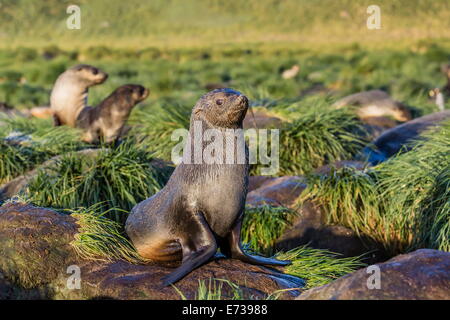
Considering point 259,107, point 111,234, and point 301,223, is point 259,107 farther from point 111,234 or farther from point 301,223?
point 111,234

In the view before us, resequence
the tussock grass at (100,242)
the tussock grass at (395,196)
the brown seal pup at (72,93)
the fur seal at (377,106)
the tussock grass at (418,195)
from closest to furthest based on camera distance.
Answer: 1. the tussock grass at (100,242)
2. the tussock grass at (418,195)
3. the tussock grass at (395,196)
4. the brown seal pup at (72,93)
5. the fur seal at (377,106)

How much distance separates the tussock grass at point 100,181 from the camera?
283 inches

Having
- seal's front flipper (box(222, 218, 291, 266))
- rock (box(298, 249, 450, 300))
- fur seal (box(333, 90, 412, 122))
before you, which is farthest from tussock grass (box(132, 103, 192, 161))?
rock (box(298, 249, 450, 300))

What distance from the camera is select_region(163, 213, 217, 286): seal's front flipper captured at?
4906mm

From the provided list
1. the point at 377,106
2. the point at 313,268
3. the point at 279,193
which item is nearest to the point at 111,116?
the point at 279,193

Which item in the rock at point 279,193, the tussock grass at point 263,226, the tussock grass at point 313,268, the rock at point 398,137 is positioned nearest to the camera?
the tussock grass at point 313,268

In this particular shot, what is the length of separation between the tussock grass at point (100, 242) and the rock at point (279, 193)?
2.61 m

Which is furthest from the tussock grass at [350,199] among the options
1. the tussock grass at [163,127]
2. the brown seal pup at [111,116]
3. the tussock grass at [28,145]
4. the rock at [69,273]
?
the brown seal pup at [111,116]

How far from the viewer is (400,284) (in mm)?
4094

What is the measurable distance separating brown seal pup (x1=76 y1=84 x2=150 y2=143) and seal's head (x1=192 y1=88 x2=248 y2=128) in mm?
5125

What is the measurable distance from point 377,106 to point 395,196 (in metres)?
6.74

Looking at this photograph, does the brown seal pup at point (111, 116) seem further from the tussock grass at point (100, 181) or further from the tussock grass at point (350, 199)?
the tussock grass at point (350, 199)

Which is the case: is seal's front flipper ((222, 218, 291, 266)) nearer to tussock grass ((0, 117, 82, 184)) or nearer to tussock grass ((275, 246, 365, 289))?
tussock grass ((275, 246, 365, 289))

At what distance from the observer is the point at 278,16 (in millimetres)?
96062
